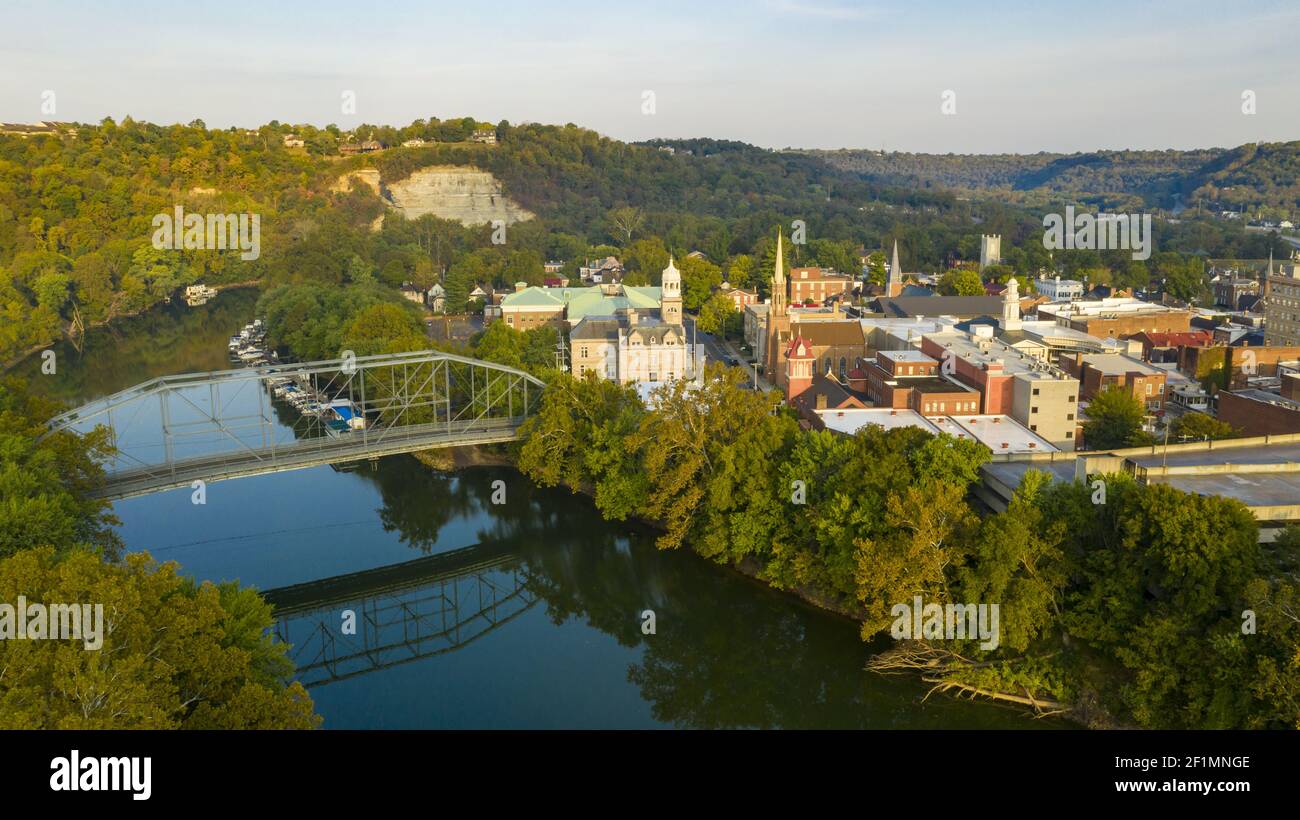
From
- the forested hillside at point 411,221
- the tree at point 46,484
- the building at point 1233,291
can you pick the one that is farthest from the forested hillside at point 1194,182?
the tree at point 46,484

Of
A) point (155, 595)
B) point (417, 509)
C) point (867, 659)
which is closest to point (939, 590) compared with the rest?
point (867, 659)

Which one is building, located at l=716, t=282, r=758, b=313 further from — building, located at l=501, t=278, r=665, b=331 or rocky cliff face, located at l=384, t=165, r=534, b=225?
rocky cliff face, located at l=384, t=165, r=534, b=225

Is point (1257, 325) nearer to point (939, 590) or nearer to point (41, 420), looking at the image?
point (939, 590)

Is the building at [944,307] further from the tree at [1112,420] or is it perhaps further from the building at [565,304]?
the tree at [1112,420]

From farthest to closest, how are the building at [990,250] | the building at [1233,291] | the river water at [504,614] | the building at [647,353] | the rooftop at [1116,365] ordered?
the building at [990,250] → the building at [1233,291] → the building at [647,353] → the rooftop at [1116,365] → the river water at [504,614]

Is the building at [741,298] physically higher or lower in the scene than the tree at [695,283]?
lower

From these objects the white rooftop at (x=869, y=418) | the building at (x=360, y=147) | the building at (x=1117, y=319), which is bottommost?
the white rooftop at (x=869, y=418)
